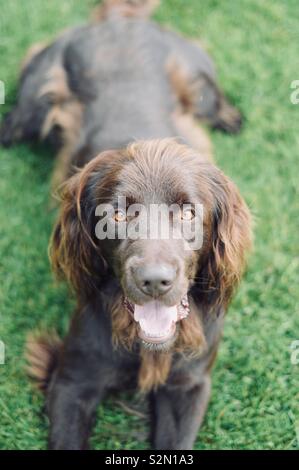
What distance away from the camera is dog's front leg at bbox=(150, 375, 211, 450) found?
3682 millimetres

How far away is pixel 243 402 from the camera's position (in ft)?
13.0

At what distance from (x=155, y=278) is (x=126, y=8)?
3.37 meters

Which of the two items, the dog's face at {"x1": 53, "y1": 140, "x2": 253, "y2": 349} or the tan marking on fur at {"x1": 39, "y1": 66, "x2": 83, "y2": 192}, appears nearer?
the dog's face at {"x1": 53, "y1": 140, "x2": 253, "y2": 349}

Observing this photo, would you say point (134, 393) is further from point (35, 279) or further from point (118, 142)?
point (118, 142)

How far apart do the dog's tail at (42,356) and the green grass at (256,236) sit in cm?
8

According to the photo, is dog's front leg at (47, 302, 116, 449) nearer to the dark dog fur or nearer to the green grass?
the dark dog fur

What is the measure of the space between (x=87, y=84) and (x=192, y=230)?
6.19 feet

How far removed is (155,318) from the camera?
10.3 feet

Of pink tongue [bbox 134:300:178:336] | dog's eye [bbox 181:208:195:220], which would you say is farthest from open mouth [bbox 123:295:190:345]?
dog's eye [bbox 181:208:195:220]

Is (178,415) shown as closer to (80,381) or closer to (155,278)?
(80,381)

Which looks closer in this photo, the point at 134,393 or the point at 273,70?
the point at 134,393

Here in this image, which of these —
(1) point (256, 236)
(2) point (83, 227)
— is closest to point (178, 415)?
(2) point (83, 227)
